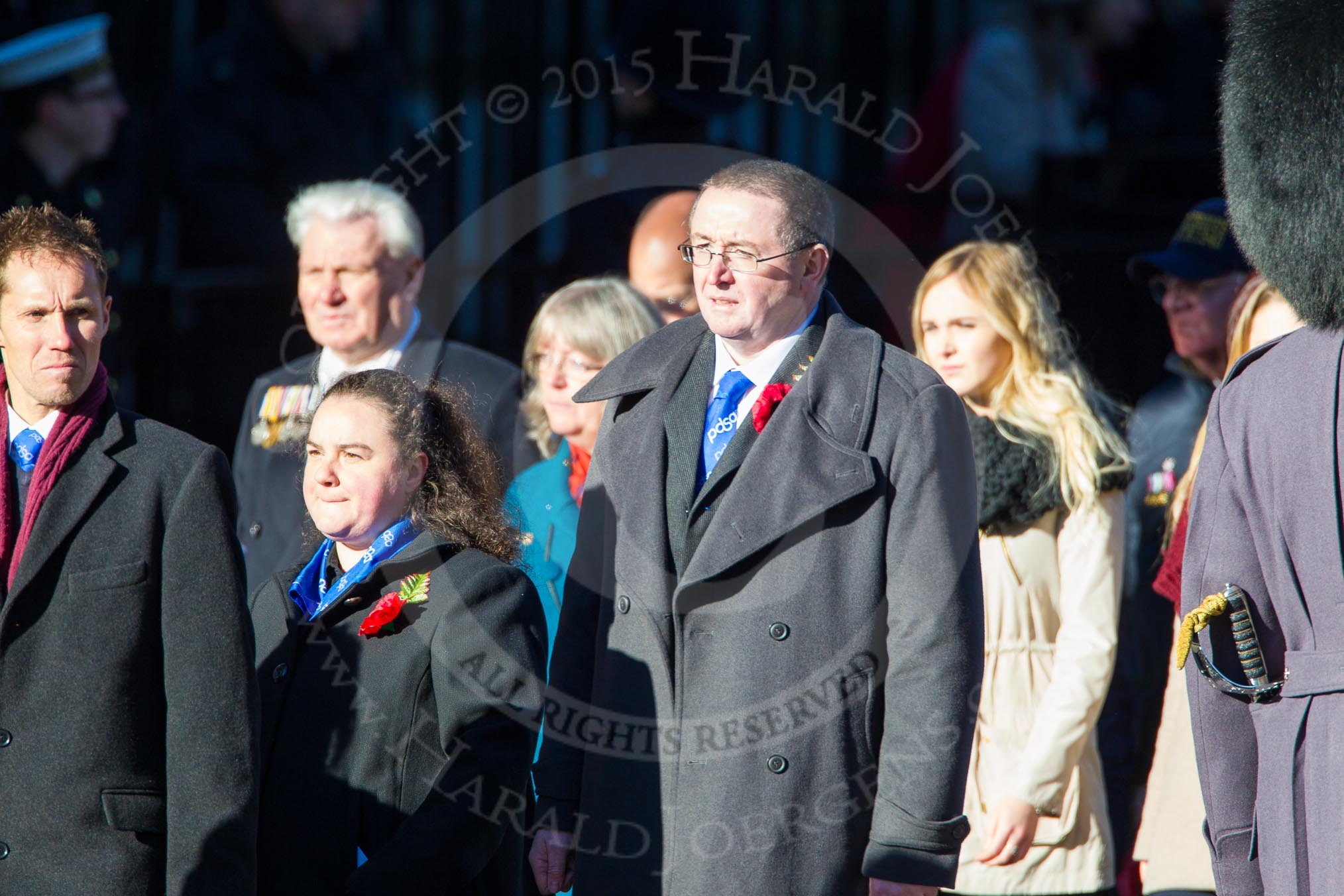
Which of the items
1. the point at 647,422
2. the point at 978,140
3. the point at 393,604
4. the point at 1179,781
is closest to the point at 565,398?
the point at 647,422

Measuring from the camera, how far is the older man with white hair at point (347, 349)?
13.1ft

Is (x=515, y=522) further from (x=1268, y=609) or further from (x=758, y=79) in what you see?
(x=758, y=79)

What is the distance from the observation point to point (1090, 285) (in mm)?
5305

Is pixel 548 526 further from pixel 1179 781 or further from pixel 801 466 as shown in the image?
pixel 1179 781

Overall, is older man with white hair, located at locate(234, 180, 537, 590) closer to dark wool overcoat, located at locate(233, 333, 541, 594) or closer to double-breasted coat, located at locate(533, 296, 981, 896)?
dark wool overcoat, located at locate(233, 333, 541, 594)

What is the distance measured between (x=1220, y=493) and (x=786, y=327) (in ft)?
2.69

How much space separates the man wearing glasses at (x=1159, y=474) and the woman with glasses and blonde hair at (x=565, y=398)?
1443 mm

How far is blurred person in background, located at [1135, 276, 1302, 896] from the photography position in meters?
3.22

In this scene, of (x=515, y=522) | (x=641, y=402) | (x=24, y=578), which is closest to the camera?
(x=24, y=578)

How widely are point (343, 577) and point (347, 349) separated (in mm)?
1335

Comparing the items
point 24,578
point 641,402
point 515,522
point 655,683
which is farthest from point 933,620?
point 24,578

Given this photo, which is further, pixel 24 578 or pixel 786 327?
pixel 786 327

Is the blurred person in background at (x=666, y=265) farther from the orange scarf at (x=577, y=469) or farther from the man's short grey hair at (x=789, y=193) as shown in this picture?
the man's short grey hair at (x=789, y=193)

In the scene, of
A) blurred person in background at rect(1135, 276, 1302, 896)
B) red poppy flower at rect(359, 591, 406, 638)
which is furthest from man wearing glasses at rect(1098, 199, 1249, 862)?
red poppy flower at rect(359, 591, 406, 638)
